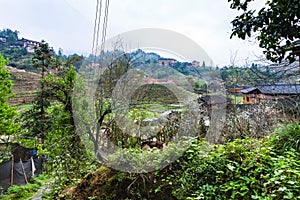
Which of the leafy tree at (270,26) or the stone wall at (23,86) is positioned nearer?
the leafy tree at (270,26)

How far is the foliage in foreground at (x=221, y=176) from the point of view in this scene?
1280mm

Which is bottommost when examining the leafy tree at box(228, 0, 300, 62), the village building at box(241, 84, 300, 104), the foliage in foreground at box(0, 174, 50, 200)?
the foliage in foreground at box(0, 174, 50, 200)

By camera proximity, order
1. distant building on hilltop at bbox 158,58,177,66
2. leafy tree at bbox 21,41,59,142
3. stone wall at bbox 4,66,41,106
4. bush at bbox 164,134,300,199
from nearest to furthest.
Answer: bush at bbox 164,134,300,199 < distant building on hilltop at bbox 158,58,177,66 < leafy tree at bbox 21,41,59,142 < stone wall at bbox 4,66,41,106

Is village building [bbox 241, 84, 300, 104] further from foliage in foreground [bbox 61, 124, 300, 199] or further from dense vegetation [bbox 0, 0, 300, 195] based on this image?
foliage in foreground [bbox 61, 124, 300, 199]

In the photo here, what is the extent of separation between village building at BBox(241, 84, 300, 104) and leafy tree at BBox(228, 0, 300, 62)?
868 millimetres

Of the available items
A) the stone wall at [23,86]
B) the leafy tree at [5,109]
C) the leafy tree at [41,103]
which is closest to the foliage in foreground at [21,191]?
the leafy tree at [41,103]

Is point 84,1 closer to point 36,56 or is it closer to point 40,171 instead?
point 36,56

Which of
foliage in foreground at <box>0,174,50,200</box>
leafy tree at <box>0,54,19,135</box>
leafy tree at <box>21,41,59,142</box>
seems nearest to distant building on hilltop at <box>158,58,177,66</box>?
leafy tree at <box>21,41,59,142</box>

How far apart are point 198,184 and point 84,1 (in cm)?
300

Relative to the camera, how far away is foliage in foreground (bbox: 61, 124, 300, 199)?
1.28 metres

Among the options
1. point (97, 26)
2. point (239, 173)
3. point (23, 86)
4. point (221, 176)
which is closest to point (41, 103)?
point (23, 86)

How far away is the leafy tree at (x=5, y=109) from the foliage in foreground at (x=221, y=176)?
403cm

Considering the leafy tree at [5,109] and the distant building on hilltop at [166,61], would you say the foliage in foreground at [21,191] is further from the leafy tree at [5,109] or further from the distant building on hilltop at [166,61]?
the distant building on hilltop at [166,61]

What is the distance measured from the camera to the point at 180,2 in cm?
315
